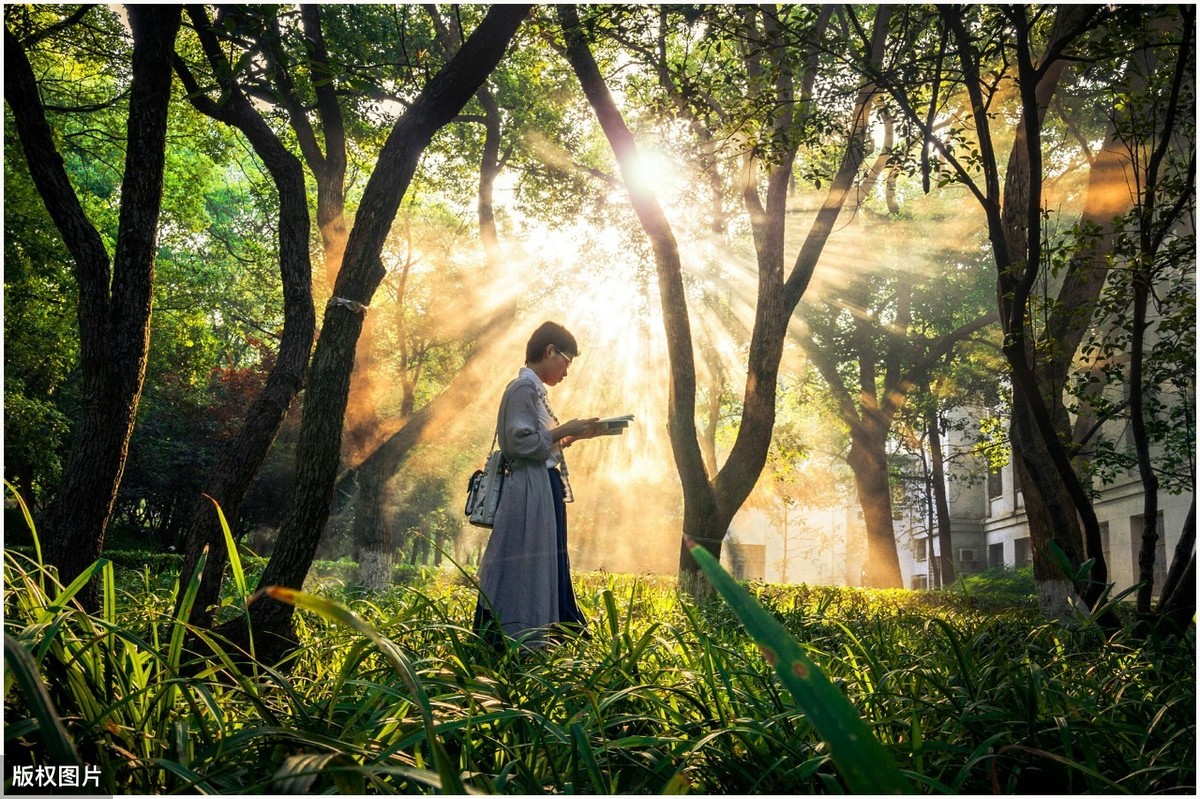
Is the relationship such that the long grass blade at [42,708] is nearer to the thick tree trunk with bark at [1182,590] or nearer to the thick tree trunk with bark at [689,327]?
Answer: the thick tree trunk with bark at [1182,590]

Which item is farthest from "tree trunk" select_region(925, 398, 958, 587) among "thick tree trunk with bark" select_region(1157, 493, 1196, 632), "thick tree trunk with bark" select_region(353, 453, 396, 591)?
"thick tree trunk with bark" select_region(1157, 493, 1196, 632)

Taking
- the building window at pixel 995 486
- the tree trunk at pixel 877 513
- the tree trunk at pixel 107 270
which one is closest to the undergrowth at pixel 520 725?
the tree trunk at pixel 107 270

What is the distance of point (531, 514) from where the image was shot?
4.59 metres

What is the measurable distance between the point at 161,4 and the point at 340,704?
134 inches

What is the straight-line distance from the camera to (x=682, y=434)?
845 centimetres

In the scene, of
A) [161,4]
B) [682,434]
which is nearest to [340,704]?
[161,4]

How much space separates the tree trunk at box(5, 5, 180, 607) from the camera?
12.6ft

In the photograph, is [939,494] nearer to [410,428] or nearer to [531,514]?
[410,428]

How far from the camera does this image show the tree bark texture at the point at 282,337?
4.66m

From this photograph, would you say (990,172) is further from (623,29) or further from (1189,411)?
(1189,411)

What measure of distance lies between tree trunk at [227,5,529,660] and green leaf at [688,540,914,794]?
3488 mm

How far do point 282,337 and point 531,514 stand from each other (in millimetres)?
1985

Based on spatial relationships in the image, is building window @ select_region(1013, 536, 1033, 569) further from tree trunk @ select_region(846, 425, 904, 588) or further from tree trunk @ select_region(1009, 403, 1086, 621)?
tree trunk @ select_region(1009, 403, 1086, 621)

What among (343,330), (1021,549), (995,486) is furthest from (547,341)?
(995,486)
